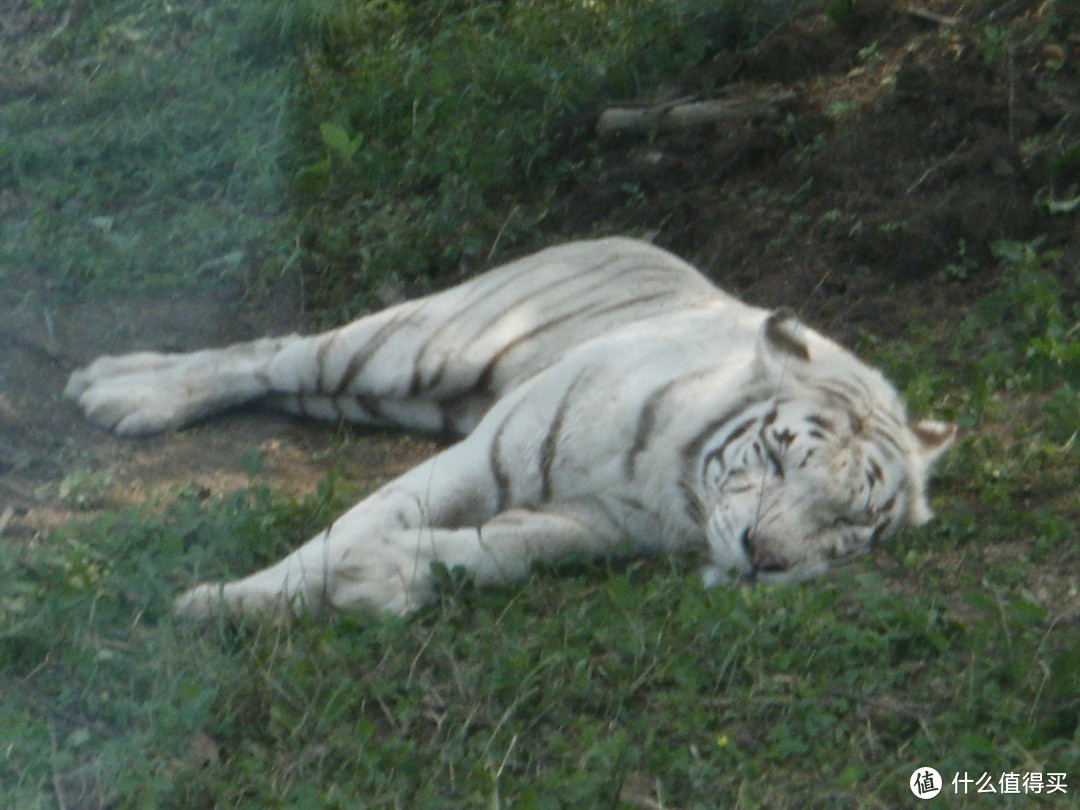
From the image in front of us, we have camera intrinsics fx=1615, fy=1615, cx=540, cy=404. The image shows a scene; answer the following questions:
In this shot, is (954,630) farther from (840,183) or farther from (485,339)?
(840,183)

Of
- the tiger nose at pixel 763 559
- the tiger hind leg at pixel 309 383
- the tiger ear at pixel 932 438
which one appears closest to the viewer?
the tiger nose at pixel 763 559

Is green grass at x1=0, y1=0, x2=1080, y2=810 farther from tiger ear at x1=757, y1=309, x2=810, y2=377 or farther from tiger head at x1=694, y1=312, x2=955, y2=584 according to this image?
tiger ear at x1=757, y1=309, x2=810, y2=377

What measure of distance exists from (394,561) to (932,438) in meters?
1.51

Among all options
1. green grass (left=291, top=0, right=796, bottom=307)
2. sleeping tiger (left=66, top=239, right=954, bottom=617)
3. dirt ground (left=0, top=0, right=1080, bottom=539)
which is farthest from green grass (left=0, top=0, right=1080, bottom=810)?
green grass (left=291, top=0, right=796, bottom=307)

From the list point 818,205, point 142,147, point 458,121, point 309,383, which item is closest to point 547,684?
point 309,383

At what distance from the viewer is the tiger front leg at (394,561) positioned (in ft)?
11.5

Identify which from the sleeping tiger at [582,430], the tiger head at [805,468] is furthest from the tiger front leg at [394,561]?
the tiger head at [805,468]

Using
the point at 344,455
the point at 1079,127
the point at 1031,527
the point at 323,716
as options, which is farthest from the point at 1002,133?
the point at 323,716

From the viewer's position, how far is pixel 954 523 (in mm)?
3973

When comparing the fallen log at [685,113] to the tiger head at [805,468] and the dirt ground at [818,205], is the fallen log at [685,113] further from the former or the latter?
the tiger head at [805,468]

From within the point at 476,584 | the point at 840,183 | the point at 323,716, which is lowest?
the point at 840,183

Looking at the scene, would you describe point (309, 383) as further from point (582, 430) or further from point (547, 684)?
point (547, 684)

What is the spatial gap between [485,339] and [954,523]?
161 cm

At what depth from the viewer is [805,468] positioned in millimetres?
3828
